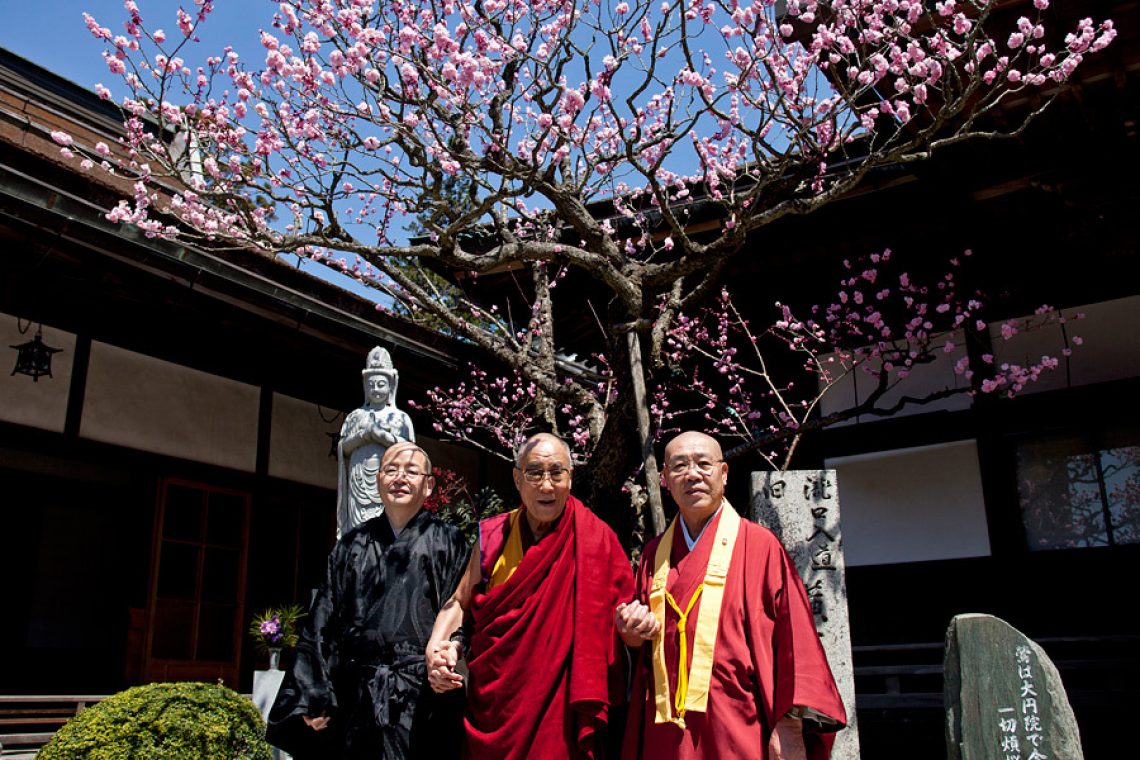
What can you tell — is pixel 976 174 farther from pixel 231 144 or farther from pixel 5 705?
pixel 5 705

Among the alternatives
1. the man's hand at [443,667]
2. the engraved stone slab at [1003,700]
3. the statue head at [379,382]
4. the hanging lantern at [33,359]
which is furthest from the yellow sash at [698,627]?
the hanging lantern at [33,359]

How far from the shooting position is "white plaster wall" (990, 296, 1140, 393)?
814 cm

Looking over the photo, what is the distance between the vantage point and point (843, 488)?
917 centimetres

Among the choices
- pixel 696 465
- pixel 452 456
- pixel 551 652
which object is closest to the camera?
pixel 551 652

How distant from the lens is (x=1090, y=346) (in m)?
8.28

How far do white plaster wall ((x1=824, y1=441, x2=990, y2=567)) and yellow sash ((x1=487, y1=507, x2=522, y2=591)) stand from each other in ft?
18.2

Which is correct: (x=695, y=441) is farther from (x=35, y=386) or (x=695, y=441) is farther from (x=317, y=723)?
(x=35, y=386)

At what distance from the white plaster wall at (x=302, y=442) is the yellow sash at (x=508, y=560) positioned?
6.54 meters

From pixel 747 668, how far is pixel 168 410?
713 cm

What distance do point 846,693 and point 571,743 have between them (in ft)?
5.90

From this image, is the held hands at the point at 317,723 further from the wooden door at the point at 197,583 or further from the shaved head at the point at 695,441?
the wooden door at the point at 197,583

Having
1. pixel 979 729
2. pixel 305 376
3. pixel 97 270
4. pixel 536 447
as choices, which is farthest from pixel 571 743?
pixel 305 376

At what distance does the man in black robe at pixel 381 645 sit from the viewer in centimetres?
391

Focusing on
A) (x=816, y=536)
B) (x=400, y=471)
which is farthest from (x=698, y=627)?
(x=816, y=536)
